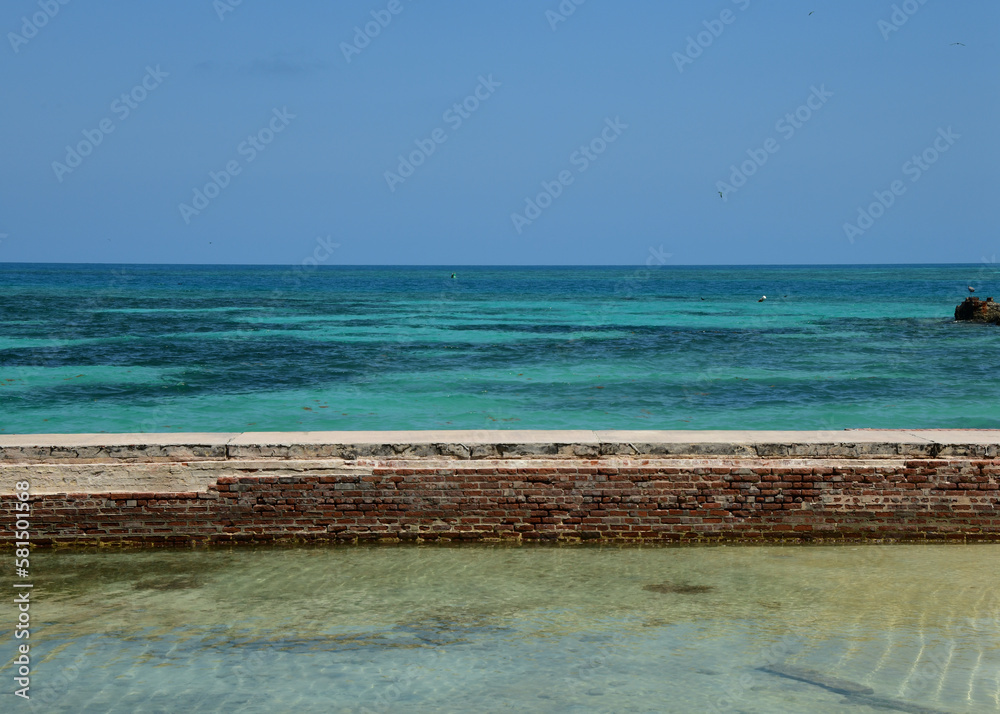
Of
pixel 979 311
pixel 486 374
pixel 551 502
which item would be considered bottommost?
pixel 486 374

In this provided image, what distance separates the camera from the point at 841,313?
168 feet

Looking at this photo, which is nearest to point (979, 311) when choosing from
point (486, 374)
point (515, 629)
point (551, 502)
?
point (486, 374)

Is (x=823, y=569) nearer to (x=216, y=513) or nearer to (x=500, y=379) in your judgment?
(x=216, y=513)

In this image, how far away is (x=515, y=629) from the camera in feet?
18.6

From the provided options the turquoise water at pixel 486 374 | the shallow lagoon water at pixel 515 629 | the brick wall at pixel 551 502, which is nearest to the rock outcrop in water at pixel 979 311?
the turquoise water at pixel 486 374

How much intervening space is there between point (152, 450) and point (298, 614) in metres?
1.97

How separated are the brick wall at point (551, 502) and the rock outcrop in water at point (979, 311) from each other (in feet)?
108

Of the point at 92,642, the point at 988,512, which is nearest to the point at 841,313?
the point at 988,512

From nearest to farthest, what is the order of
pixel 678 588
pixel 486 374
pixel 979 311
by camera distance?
1. pixel 678 588
2. pixel 486 374
3. pixel 979 311

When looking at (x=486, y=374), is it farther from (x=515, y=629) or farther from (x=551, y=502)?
(x=515, y=629)

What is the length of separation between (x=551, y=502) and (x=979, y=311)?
35813mm

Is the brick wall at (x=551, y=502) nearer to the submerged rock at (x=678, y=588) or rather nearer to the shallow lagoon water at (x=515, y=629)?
the shallow lagoon water at (x=515, y=629)

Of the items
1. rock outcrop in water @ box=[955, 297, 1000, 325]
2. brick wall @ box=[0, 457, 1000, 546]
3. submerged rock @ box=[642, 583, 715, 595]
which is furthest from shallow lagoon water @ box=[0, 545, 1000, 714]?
rock outcrop in water @ box=[955, 297, 1000, 325]

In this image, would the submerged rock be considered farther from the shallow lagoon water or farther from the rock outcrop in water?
the rock outcrop in water
